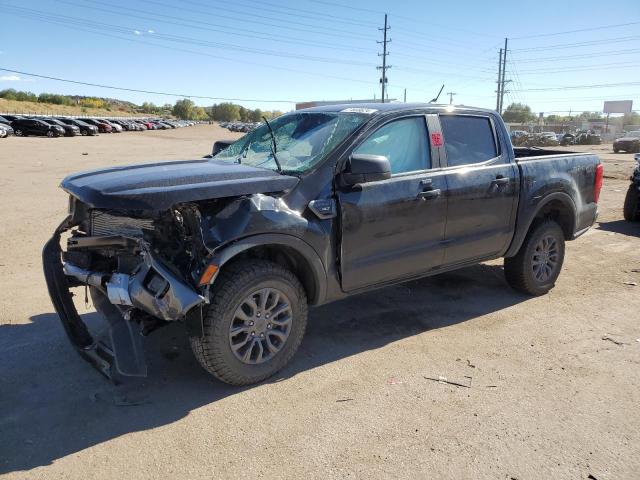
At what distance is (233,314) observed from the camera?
11.0ft

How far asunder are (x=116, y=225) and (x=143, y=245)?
0.53 metres

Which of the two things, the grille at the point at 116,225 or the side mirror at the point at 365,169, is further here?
the side mirror at the point at 365,169

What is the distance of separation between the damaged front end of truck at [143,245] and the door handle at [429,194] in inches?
47.6

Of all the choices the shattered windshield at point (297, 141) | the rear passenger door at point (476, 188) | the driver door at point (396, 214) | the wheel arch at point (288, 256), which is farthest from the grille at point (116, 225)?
the rear passenger door at point (476, 188)

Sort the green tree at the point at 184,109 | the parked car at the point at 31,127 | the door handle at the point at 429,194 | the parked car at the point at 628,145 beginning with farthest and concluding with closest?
the green tree at the point at 184,109 < the parked car at the point at 31,127 < the parked car at the point at 628,145 < the door handle at the point at 429,194

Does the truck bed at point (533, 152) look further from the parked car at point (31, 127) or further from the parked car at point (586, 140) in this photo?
the parked car at point (586, 140)

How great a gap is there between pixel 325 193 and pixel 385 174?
458 mm

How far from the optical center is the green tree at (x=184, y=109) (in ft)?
537

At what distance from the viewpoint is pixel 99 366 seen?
11.4 ft

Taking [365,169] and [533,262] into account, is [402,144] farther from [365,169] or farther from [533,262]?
[533,262]

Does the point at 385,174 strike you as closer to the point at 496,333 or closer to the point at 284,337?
the point at 284,337

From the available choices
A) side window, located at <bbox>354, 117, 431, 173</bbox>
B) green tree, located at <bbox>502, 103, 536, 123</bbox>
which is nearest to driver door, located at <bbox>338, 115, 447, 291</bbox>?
side window, located at <bbox>354, 117, 431, 173</bbox>

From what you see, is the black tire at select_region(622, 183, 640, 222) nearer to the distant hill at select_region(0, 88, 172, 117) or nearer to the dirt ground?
the dirt ground

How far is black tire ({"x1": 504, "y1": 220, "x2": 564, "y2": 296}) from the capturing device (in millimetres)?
5320
